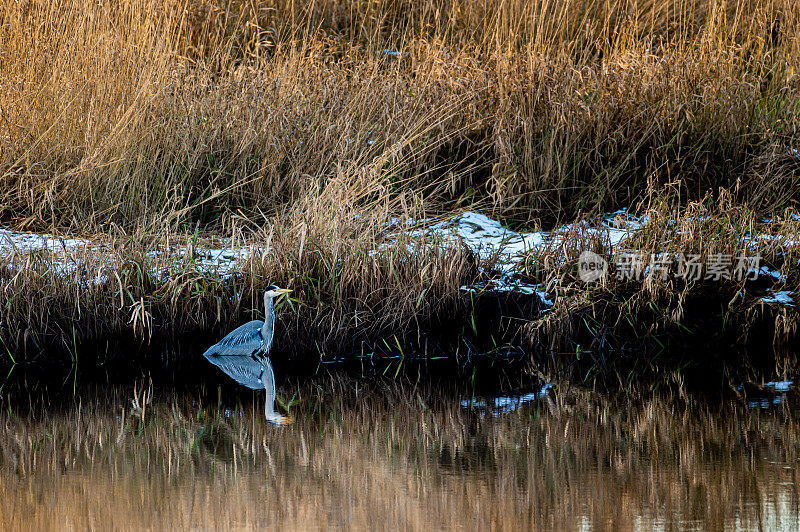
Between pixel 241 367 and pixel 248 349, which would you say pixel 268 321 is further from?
pixel 241 367

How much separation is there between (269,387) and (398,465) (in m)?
1.45

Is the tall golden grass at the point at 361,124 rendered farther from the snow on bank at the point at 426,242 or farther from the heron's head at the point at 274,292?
the heron's head at the point at 274,292

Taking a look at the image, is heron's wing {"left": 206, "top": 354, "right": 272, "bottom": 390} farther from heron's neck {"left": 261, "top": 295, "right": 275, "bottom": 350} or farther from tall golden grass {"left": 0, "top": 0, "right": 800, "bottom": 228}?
tall golden grass {"left": 0, "top": 0, "right": 800, "bottom": 228}

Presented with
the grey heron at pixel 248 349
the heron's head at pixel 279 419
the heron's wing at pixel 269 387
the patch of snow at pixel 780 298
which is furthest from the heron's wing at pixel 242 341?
the patch of snow at pixel 780 298

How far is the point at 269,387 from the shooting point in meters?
5.48

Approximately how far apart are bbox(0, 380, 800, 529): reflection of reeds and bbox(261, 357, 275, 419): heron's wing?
0.13 meters

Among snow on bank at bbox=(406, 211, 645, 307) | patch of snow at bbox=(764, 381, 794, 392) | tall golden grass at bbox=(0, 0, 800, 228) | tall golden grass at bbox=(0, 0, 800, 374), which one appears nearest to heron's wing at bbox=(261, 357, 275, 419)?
tall golden grass at bbox=(0, 0, 800, 374)

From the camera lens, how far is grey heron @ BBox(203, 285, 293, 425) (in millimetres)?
5723

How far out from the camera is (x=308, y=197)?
666 centimetres

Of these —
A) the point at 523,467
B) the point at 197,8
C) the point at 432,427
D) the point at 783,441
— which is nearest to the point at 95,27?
the point at 197,8

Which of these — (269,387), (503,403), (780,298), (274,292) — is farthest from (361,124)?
(780,298)

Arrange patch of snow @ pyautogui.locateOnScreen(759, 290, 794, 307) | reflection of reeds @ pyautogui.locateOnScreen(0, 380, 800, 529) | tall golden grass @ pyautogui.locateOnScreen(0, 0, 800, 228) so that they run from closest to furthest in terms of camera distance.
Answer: reflection of reeds @ pyautogui.locateOnScreen(0, 380, 800, 529) < patch of snow @ pyautogui.locateOnScreen(759, 290, 794, 307) < tall golden grass @ pyautogui.locateOnScreen(0, 0, 800, 228)

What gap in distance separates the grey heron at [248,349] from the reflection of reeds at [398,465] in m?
0.49

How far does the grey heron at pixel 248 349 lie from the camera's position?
5.72 m
